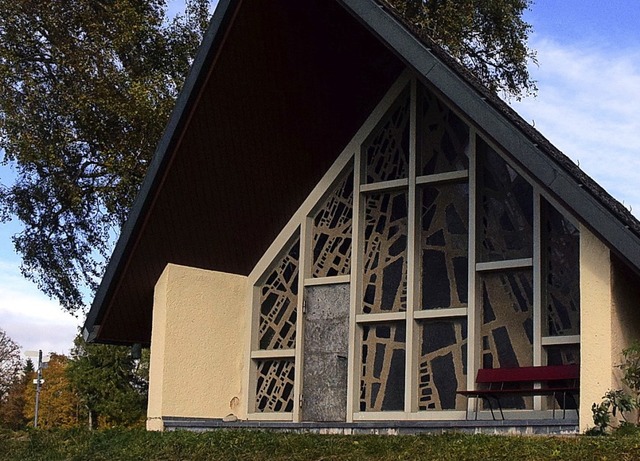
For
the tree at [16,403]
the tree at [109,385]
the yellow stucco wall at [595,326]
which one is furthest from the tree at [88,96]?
the tree at [16,403]

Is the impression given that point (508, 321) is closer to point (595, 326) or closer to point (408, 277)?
point (408, 277)

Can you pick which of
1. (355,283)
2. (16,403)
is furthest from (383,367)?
(16,403)

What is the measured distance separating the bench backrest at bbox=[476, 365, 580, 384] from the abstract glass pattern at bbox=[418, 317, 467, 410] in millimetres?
442

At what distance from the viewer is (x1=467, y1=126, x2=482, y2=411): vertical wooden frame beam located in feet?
33.5

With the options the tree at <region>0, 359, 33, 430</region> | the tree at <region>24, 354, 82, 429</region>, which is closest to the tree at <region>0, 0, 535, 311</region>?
the tree at <region>24, 354, 82, 429</region>

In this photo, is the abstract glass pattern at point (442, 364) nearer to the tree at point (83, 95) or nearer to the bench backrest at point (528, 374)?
the bench backrest at point (528, 374)

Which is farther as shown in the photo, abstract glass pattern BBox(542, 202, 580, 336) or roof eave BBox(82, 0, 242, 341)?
roof eave BBox(82, 0, 242, 341)

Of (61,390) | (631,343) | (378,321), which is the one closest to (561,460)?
(631,343)

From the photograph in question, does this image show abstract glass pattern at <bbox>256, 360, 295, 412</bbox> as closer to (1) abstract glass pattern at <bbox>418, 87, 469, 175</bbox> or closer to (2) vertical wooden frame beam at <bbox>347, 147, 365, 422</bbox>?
(2) vertical wooden frame beam at <bbox>347, 147, 365, 422</bbox>

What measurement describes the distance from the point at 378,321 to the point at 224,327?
2.03 metres

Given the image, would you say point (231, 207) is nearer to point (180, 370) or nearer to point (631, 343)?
point (180, 370)

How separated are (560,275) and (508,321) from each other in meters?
0.71

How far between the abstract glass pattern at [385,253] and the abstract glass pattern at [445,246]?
0.96 feet

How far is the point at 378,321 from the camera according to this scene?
11.2 metres
